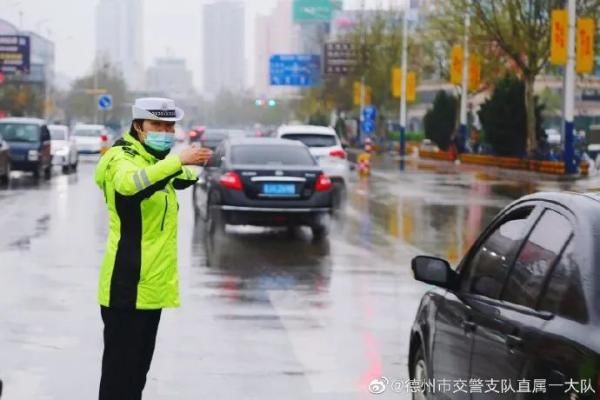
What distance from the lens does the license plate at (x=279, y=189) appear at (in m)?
17.6

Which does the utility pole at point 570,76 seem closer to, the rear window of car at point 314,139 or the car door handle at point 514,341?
the rear window of car at point 314,139

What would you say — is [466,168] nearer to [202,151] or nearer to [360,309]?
[360,309]

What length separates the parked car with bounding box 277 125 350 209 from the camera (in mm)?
28031

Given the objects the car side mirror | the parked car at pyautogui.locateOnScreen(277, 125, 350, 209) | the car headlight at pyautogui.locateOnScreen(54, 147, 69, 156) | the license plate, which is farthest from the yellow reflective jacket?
the car headlight at pyautogui.locateOnScreen(54, 147, 69, 156)

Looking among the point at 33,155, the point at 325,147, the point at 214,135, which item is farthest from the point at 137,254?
the point at 214,135

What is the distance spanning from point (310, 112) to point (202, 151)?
4319 inches

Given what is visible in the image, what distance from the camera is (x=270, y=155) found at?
18625 millimetres

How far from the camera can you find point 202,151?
19.1 ft

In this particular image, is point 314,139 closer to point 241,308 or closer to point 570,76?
point 570,76

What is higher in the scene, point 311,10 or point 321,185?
point 311,10

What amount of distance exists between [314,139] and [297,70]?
2480 inches

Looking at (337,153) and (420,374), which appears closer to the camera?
(420,374)

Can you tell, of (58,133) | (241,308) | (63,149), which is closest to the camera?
(241,308)

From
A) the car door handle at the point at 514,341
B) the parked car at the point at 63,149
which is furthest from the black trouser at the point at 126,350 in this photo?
the parked car at the point at 63,149
